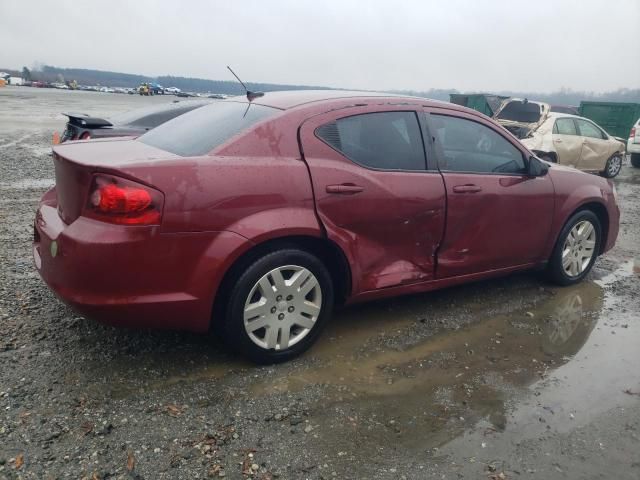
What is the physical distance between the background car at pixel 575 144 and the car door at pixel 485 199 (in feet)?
22.1

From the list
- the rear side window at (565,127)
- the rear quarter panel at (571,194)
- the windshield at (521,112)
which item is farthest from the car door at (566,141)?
the rear quarter panel at (571,194)

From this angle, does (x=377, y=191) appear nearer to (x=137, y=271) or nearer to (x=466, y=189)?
(x=466, y=189)

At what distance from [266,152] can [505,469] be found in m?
2.05

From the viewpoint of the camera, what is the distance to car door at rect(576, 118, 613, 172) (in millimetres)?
11891

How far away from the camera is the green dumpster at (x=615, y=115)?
18.9 metres

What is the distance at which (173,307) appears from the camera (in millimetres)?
2916

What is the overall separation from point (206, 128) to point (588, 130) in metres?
11.1

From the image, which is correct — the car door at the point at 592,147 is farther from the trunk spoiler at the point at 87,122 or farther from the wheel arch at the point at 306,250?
the wheel arch at the point at 306,250

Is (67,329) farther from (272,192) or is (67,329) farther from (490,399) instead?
(490,399)

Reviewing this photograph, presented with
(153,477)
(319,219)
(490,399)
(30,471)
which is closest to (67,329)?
(30,471)

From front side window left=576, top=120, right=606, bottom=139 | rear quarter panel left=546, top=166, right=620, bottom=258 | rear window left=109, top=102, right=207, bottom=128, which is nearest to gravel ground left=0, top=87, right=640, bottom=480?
rear quarter panel left=546, top=166, right=620, bottom=258

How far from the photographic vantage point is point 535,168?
4367 mm

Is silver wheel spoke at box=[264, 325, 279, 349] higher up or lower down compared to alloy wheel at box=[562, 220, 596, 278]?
lower down

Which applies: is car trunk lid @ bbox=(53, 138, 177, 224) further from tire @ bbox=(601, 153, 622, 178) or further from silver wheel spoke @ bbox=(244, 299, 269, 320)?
tire @ bbox=(601, 153, 622, 178)
